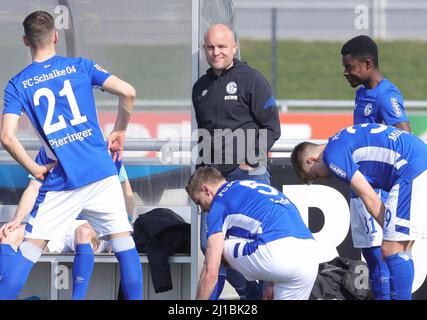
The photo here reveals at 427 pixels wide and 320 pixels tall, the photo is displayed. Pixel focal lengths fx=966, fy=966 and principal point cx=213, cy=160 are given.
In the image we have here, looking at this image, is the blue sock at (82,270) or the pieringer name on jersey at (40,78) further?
the blue sock at (82,270)

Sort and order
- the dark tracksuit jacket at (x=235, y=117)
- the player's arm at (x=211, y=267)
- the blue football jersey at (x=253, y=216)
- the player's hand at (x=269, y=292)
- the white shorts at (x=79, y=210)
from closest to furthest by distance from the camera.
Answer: the player's arm at (x=211, y=267) → the blue football jersey at (x=253, y=216) → the white shorts at (x=79, y=210) → the player's hand at (x=269, y=292) → the dark tracksuit jacket at (x=235, y=117)

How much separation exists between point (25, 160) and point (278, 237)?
1.54 metres

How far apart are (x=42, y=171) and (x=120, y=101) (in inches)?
24.6

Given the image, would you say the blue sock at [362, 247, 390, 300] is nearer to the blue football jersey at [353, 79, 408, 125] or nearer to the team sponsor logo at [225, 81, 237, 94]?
the blue football jersey at [353, 79, 408, 125]

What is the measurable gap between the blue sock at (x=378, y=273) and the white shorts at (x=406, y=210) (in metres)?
0.53

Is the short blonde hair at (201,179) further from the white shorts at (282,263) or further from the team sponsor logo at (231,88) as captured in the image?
the team sponsor logo at (231,88)

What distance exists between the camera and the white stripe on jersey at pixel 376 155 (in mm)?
5941

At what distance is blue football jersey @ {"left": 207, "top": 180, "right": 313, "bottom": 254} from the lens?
553cm

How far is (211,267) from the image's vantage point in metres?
5.44

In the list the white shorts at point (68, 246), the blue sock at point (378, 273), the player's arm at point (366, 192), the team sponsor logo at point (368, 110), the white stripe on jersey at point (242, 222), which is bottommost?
the blue sock at point (378, 273)

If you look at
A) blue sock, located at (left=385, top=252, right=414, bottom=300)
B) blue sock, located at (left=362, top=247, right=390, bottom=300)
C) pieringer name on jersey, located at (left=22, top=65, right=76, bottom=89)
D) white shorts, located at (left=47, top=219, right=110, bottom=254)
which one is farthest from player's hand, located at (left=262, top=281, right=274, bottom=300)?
pieringer name on jersey, located at (left=22, top=65, right=76, bottom=89)

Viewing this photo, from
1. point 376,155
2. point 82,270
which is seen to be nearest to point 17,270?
point 82,270

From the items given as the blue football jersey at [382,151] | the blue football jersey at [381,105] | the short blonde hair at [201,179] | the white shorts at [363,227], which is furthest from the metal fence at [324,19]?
the short blonde hair at [201,179]

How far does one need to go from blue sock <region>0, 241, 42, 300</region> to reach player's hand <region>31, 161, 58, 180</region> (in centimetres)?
40
